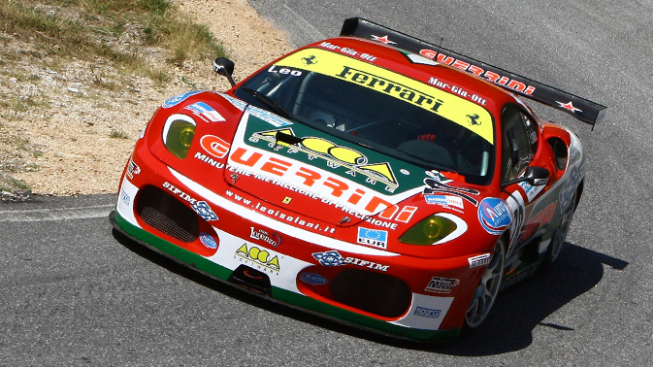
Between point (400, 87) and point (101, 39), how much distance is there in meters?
5.14

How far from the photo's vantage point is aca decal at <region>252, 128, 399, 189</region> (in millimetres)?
5168

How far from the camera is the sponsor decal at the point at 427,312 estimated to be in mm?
4767

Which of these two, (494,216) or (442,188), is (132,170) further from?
(494,216)

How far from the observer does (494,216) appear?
5.03m

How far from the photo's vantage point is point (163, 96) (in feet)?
30.4

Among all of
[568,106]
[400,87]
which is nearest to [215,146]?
[400,87]

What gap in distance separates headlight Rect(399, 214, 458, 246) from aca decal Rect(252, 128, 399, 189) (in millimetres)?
330

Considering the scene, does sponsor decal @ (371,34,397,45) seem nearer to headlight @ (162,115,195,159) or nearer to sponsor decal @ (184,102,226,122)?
sponsor decal @ (184,102,226,122)

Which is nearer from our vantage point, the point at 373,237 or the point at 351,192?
the point at 373,237

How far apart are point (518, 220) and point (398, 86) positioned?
125 centimetres

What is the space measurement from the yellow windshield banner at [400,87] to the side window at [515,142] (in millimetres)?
151

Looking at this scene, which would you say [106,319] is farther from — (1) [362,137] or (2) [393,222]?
(1) [362,137]

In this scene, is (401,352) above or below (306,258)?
below

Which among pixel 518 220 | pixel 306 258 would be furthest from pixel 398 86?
pixel 306 258
